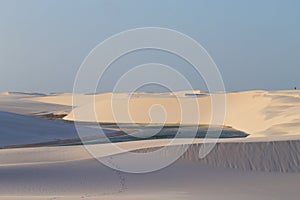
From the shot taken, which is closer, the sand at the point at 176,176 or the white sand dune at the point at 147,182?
the white sand dune at the point at 147,182

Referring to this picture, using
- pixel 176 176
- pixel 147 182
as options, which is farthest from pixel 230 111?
pixel 147 182

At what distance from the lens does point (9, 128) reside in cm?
3653

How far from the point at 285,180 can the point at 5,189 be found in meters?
6.56

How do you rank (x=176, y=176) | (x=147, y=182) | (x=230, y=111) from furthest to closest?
(x=230, y=111) < (x=176, y=176) < (x=147, y=182)

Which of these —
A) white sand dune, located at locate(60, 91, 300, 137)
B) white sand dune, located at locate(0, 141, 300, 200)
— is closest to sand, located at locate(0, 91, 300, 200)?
white sand dune, located at locate(0, 141, 300, 200)

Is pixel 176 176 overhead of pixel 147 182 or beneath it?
overhead

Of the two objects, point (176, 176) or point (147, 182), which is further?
point (176, 176)

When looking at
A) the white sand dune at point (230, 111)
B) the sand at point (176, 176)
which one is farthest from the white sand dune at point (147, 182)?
the white sand dune at point (230, 111)

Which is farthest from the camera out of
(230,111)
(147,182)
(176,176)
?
(230,111)

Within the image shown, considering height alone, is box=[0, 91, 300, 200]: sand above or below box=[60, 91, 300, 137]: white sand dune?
below

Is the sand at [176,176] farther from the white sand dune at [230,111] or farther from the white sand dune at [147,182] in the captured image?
the white sand dune at [230,111]

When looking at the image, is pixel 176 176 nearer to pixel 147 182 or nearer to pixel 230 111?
pixel 147 182

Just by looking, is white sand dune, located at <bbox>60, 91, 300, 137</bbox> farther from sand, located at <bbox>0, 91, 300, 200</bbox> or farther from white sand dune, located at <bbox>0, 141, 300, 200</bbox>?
white sand dune, located at <bbox>0, 141, 300, 200</bbox>

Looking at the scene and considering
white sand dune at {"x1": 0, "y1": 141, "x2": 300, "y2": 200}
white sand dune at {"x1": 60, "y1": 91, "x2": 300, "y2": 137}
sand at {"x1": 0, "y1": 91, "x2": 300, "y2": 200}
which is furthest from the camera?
white sand dune at {"x1": 60, "y1": 91, "x2": 300, "y2": 137}
